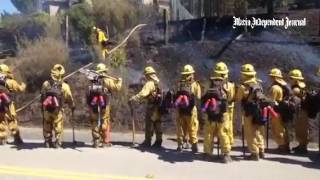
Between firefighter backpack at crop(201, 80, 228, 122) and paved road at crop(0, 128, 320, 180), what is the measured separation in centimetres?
83

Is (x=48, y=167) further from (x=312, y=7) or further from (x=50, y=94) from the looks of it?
(x=312, y=7)

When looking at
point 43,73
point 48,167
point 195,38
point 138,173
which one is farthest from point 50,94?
point 195,38

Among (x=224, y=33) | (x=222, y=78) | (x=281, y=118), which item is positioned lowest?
(x=281, y=118)

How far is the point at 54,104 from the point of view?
9.90m

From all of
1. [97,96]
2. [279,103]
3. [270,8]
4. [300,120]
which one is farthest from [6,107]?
[270,8]

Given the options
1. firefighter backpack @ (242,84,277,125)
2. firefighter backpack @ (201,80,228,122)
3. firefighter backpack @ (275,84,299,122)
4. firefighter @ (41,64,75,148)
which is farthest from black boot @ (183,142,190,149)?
firefighter @ (41,64,75,148)

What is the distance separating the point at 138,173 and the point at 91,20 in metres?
16.2

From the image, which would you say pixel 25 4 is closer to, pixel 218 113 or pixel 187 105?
pixel 187 105

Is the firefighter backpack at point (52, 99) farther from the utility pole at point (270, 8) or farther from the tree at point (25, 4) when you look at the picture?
the tree at point (25, 4)

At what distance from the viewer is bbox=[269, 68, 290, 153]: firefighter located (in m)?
9.66

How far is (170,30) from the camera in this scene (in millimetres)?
19969

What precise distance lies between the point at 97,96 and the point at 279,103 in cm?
354

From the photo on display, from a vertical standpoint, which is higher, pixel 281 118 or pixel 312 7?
pixel 312 7

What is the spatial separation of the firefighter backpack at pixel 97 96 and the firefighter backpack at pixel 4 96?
1727 millimetres
